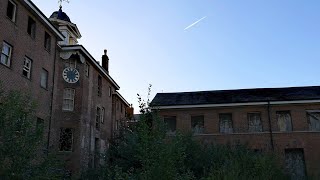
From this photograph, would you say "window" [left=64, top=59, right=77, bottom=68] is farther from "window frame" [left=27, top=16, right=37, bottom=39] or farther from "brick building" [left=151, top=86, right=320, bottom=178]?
"brick building" [left=151, top=86, right=320, bottom=178]

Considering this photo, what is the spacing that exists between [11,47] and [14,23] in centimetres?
158

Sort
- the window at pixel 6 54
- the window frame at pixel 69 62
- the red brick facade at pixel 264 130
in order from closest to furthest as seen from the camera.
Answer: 1. the window at pixel 6 54
2. the red brick facade at pixel 264 130
3. the window frame at pixel 69 62

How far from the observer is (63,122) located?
29.9 meters

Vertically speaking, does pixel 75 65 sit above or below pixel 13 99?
above

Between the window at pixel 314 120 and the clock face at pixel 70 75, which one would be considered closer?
the clock face at pixel 70 75

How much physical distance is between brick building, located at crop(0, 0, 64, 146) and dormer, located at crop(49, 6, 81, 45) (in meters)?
7.04

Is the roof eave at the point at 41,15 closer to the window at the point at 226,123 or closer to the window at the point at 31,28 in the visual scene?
Result: the window at the point at 31,28

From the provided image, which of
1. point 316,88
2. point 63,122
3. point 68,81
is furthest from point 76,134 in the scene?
point 316,88

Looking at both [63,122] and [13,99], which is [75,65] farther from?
[13,99]

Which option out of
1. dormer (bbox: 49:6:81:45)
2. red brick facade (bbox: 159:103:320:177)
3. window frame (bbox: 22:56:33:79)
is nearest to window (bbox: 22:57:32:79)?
window frame (bbox: 22:56:33:79)

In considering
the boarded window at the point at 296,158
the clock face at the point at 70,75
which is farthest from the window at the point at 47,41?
the boarded window at the point at 296,158

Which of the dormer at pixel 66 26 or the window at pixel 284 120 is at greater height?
the dormer at pixel 66 26

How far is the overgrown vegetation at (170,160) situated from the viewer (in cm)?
1013

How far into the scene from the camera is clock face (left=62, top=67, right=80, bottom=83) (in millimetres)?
30672
